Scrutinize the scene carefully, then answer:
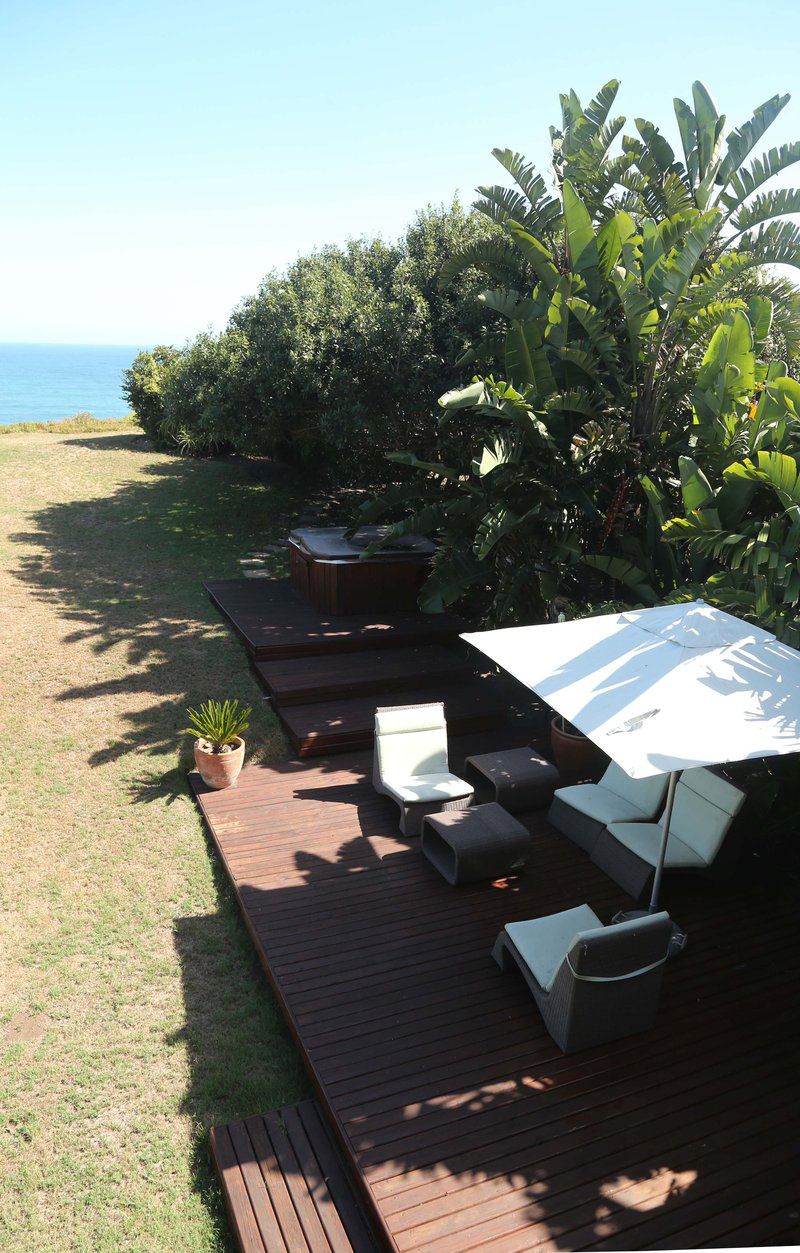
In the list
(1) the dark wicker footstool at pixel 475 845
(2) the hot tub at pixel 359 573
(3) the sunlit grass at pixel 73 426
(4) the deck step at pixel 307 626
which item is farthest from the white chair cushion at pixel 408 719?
(3) the sunlit grass at pixel 73 426

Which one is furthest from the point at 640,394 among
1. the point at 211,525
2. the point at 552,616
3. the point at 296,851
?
the point at 211,525

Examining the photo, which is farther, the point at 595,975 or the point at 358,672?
the point at 358,672

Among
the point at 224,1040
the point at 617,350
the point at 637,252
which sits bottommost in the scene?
the point at 224,1040

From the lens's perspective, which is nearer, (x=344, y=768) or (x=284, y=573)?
(x=344, y=768)

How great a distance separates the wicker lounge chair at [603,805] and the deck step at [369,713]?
7.82ft

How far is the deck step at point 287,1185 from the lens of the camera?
358 centimetres

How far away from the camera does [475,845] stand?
591cm

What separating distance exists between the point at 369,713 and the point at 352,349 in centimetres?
600

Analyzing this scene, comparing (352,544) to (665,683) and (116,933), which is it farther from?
(665,683)

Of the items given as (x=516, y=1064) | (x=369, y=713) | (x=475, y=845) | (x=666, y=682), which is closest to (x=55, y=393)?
(x=369, y=713)

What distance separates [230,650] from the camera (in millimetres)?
10523

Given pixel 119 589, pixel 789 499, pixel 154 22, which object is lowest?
pixel 119 589

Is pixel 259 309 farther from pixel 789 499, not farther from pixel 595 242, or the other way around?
pixel 789 499

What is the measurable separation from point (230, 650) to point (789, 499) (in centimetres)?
740
